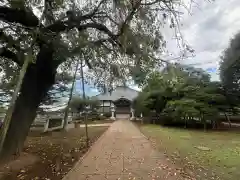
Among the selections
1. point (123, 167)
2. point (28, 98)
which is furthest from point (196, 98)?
point (28, 98)

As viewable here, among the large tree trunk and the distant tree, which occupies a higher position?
the distant tree

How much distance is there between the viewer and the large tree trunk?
6.98 m

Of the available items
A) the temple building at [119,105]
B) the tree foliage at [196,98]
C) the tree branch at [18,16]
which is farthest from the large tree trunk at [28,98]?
the temple building at [119,105]

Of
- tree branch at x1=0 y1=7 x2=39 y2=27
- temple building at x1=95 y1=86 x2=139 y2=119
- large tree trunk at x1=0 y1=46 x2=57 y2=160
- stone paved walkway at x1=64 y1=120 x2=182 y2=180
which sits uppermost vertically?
temple building at x1=95 y1=86 x2=139 y2=119

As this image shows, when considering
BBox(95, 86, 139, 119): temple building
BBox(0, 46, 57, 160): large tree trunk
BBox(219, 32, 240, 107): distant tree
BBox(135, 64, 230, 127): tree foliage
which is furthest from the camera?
BBox(95, 86, 139, 119): temple building

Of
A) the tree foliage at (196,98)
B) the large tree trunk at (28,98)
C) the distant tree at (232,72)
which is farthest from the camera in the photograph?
the distant tree at (232,72)

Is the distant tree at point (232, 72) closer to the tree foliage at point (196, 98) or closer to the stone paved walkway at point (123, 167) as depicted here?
the tree foliage at point (196, 98)

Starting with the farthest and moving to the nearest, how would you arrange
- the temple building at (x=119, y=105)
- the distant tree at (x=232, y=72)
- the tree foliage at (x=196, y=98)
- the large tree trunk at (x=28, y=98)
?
the temple building at (x=119, y=105) → the distant tree at (x=232, y=72) → the tree foliage at (x=196, y=98) → the large tree trunk at (x=28, y=98)

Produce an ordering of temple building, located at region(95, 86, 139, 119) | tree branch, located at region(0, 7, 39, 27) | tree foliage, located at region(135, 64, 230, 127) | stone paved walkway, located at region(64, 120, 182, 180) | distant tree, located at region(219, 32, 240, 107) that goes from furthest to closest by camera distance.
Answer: temple building, located at region(95, 86, 139, 119), distant tree, located at region(219, 32, 240, 107), tree foliage, located at region(135, 64, 230, 127), tree branch, located at region(0, 7, 39, 27), stone paved walkway, located at region(64, 120, 182, 180)

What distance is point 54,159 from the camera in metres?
7.92

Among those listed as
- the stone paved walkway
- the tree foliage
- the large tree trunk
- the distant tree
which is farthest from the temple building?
the large tree trunk

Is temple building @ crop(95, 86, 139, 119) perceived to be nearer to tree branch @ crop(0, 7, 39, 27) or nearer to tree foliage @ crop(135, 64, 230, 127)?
tree foliage @ crop(135, 64, 230, 127)

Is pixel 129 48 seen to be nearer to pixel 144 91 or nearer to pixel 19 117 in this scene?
pixel 19 117

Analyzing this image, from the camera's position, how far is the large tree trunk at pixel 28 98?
6977 mm
